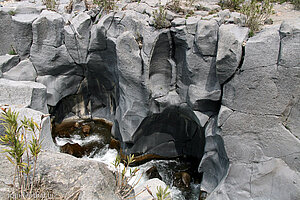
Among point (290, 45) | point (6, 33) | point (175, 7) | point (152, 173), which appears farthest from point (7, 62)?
point (290, 45)

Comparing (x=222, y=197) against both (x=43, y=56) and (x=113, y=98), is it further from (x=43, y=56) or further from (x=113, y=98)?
(x=43, y=56)

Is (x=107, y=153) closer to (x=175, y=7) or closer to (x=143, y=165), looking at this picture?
(x=143, y=165)

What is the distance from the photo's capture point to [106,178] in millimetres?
3695

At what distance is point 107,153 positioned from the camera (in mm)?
9953

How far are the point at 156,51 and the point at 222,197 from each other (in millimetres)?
4570

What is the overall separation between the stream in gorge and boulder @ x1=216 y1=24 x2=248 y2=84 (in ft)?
13.1

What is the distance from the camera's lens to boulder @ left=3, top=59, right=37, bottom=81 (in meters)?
9.67

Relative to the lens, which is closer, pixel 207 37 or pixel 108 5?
pixel 207 37

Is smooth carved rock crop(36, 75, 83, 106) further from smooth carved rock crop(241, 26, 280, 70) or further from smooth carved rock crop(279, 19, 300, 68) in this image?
smooth carved rock crop(279, 19, 300, 68)

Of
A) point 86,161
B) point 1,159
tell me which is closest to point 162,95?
point 86,161

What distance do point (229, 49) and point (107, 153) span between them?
20.5 ft

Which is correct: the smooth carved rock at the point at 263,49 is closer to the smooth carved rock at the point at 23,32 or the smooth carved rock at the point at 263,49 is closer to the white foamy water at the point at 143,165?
the white foamy water at the point at 143,165

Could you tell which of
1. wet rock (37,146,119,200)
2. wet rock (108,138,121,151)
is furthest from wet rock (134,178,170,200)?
wet rock (108,138,121,151)

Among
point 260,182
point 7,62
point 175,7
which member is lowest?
point 260,182
